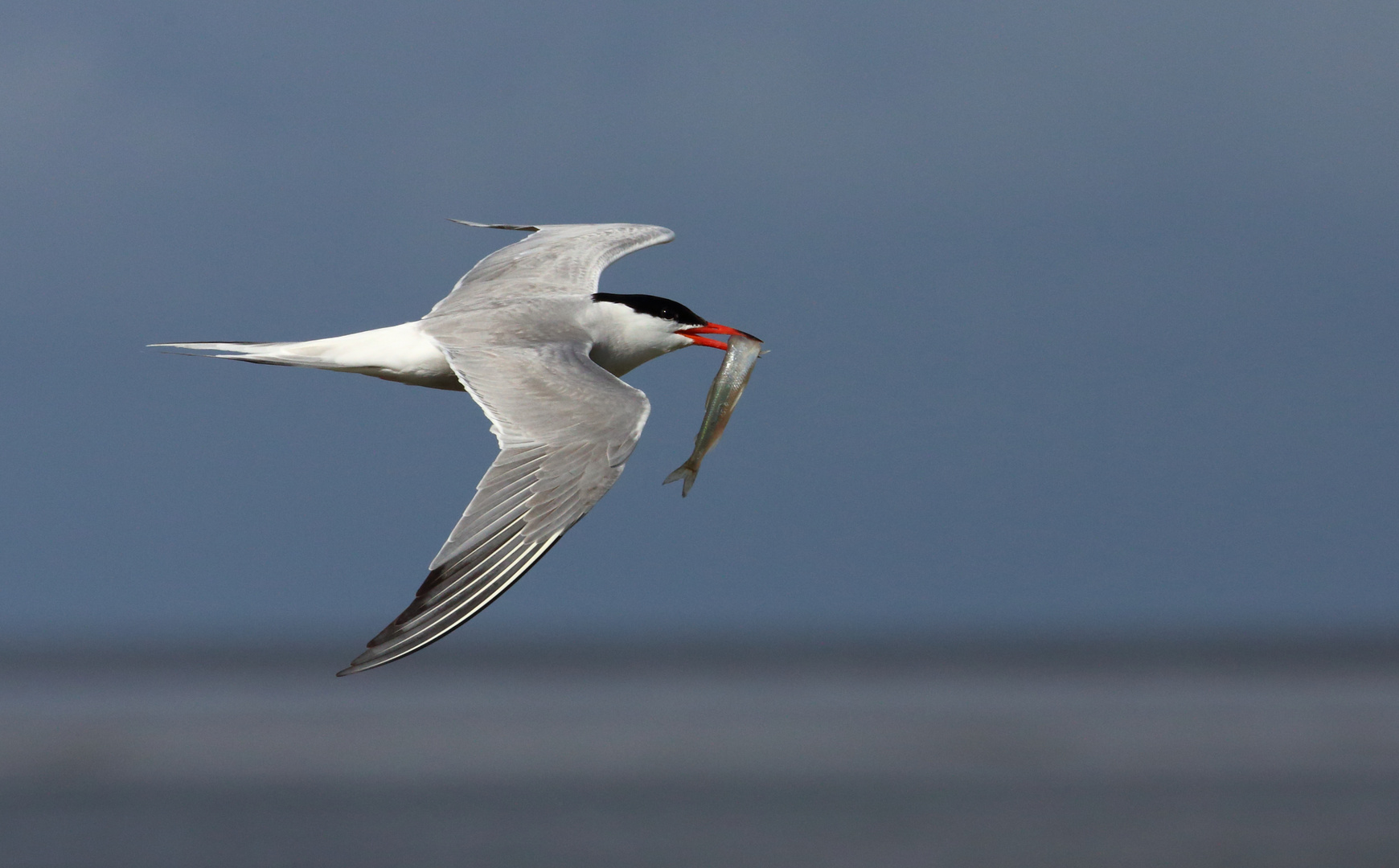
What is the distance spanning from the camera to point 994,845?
2734 cm

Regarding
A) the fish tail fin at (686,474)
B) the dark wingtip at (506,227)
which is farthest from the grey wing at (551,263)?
the fish tail fin at (686,474)

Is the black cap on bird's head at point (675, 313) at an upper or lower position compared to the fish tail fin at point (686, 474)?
upper

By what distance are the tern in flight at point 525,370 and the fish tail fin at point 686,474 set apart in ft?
1.07

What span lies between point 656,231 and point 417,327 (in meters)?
2.56

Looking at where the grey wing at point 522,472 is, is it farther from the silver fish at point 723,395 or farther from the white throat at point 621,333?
the white throat at point 621,333

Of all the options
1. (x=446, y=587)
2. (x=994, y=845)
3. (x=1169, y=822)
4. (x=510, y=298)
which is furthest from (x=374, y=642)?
(x=1169, y=822)

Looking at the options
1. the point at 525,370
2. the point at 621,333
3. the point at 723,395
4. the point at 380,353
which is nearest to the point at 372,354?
the point at 380,353

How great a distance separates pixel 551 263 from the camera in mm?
8531

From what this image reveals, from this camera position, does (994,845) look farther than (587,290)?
Yes

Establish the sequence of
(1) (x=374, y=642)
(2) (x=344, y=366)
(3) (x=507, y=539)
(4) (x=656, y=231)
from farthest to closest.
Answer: (4) (x=656, y=231) < (2) (x=344, y=366) < (3) (x=507, y=539) < (1) (x=374, y=642)

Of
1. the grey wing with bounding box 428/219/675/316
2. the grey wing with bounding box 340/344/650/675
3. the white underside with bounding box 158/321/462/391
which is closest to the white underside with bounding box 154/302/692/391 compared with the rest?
the white underside with bounding box 158/321/462/391

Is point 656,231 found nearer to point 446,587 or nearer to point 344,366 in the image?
point 344,366

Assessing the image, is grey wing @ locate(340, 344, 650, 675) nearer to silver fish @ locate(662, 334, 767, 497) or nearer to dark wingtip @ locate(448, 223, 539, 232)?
silver fish @ locate(662, 334, 767, 497)

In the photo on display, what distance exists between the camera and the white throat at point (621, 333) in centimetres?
751
